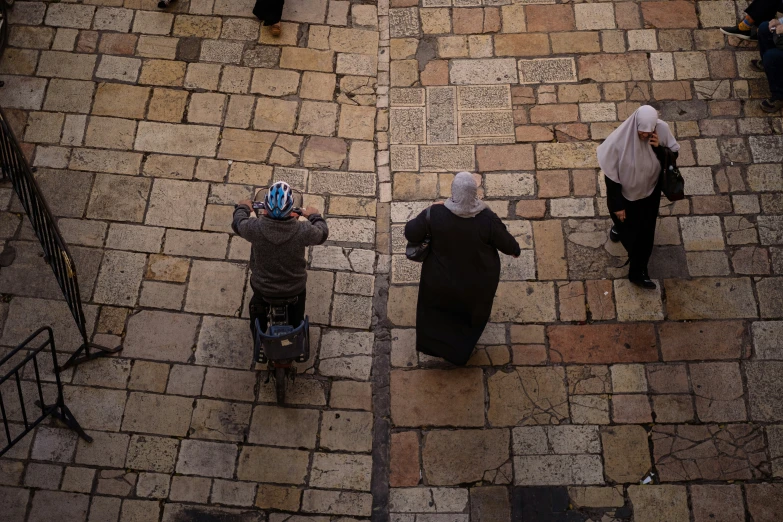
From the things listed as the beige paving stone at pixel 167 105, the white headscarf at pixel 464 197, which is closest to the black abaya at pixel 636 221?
the white headscarf at pixel 464 197

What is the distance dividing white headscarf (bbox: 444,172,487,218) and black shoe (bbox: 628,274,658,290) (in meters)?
2.01

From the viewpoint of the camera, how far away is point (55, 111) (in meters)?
8.13

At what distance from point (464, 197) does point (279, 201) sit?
126 centimetres

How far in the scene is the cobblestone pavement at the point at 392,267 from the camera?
6.30m

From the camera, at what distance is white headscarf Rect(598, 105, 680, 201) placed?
6.29 metres

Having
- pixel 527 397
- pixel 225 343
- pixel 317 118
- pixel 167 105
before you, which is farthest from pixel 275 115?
pixel 527 397

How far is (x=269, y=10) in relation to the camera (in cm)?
861

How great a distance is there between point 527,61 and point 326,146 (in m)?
2.25

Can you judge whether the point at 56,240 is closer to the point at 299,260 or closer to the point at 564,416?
the point at 299,260

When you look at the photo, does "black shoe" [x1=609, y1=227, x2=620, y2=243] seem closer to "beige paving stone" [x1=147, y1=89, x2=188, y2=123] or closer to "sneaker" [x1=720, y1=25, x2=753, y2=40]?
"sneaker" [x1=720, y1=25, x2=753, y2=40]

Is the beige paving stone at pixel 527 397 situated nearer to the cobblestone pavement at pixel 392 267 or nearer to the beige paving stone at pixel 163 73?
the cobblestone pavement at pixel 392 267

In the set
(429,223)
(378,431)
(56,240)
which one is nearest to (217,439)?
(378,431)

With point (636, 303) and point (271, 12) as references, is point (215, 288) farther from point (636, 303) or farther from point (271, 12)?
point (636, 303)

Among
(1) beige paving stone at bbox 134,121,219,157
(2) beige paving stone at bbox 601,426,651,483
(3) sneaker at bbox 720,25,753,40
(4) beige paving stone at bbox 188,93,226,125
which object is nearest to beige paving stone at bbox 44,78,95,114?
(1) beige paving stone at bbox 134,121,219,157
